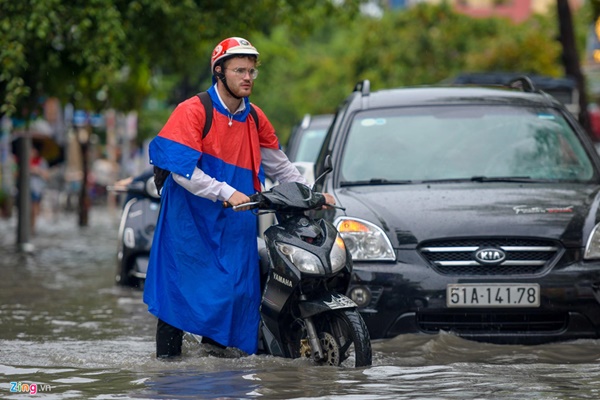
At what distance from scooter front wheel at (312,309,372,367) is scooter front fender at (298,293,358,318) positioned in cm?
4

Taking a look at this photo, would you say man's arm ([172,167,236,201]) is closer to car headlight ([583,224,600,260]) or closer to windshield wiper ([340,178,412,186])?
windshield wiper ([340,178,412,186])

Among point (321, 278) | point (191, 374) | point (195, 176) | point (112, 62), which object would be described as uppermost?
point (112, 62)

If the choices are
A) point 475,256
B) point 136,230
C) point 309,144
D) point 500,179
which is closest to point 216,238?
point 475,256

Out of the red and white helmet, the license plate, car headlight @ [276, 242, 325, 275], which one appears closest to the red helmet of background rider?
the red and white helmet

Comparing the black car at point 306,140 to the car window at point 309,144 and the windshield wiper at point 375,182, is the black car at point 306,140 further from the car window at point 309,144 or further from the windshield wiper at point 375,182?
the windshield wiper at point 375,182

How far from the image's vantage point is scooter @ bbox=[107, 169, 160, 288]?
12320mm

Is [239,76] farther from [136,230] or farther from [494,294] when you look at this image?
[136,230]

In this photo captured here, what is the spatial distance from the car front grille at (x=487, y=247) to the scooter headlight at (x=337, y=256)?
3.53 ft

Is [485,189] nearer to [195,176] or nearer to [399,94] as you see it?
[399,94]

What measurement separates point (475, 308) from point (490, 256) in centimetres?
31

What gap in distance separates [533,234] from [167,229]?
2115 mm

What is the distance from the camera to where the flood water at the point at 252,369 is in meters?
6.78

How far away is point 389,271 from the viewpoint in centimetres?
822

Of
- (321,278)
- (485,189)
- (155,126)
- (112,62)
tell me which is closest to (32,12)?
(112,62)
